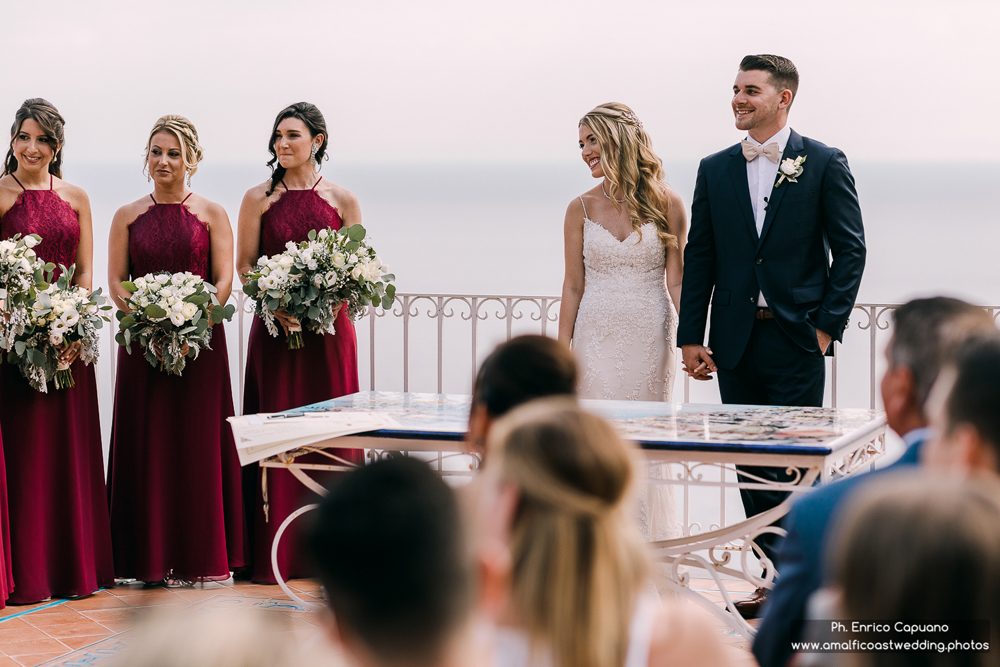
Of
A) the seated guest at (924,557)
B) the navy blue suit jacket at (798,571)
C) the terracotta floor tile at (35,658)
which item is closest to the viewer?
the seated guest at (924,557)

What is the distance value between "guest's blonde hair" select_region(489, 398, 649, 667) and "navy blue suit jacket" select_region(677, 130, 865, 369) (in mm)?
3244

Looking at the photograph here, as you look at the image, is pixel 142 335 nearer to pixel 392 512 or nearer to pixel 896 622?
pixel 392 512

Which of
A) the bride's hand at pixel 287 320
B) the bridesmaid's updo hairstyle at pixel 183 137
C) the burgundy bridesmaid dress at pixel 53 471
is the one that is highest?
the bridesmaid's updo hairstyle at pixel 183 137

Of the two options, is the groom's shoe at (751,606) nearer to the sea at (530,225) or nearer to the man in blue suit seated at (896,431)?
the sea at (530,225)

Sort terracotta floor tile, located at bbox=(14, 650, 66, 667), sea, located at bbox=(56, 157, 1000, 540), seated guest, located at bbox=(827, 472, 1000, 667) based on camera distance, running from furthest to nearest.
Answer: sea, located at bbox=(56, 157, 1000, 540) < terracotta floor tile, located at bbox=(14, 650, 66, 667) < seated guest, located at bbox=(827, 472, 1000, 667)

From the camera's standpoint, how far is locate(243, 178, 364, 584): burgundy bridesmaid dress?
17.2ft

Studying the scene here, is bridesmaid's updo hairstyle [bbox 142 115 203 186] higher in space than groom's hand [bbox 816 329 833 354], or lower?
higher

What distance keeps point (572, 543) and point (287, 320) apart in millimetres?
3789

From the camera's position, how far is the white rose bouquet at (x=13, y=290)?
4.62 m

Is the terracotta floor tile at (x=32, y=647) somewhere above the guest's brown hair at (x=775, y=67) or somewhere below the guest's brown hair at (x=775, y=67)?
below

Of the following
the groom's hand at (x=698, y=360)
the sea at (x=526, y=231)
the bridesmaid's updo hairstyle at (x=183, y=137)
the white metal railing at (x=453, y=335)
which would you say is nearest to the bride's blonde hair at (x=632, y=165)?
the groom's hand at (x=698, y=360)

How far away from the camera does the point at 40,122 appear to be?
5059 millimetres

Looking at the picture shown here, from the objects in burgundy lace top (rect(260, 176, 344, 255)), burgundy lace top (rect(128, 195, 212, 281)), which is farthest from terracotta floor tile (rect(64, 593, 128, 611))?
burgundy lace top (rect(260, 176, 344, 255))

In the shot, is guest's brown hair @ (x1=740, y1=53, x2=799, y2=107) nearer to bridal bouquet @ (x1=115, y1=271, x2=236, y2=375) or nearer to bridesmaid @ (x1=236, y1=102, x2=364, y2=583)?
bridesmaid @ (x1=236, y1=102, x2=364, y2=583)
